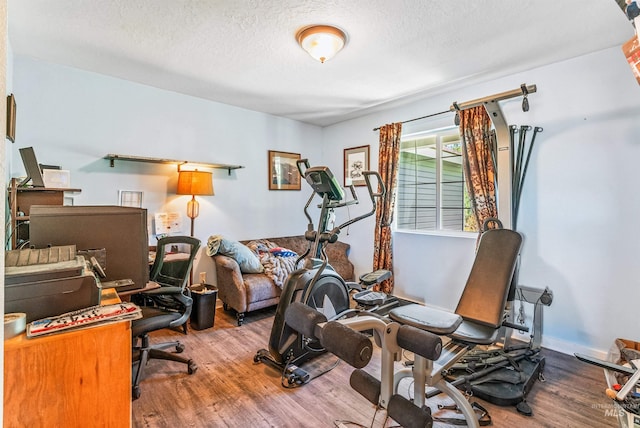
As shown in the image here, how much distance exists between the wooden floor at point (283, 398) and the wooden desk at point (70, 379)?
2.94 feet

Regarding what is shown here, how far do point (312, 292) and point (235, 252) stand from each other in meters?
1.33

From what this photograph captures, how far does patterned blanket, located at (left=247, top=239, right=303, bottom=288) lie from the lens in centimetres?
363

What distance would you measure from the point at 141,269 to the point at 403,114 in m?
3.47

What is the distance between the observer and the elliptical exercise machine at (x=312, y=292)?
2418 mm

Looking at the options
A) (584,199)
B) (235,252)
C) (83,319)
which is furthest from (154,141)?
(584,199)

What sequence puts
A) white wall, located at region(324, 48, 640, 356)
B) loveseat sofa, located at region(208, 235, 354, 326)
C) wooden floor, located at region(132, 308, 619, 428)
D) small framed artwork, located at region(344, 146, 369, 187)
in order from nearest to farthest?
wooden floor, located at region(132, 308, 619, 428), white wall, located at region(324, 48, 640, 356), loveseat sofa, located at region(208, 235, 354, 326), small framed artwork, located at region(344, 146, 369, 187)

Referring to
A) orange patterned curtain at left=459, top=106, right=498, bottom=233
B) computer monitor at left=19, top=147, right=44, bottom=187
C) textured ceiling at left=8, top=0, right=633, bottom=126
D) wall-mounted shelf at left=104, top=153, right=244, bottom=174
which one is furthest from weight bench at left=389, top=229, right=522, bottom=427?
wall-mounted shelf at left=104, top=153, right=244, bottom=174

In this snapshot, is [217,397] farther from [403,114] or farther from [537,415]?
[403,114]

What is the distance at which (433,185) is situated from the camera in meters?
3.94

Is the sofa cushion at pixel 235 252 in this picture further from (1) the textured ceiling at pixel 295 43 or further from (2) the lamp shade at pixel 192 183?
(1) the textured ceiling at pixel 295 43

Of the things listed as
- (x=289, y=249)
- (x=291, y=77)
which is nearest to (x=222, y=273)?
(x=289, y=249)

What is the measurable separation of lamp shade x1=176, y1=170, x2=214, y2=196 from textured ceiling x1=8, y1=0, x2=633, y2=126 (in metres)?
0.97

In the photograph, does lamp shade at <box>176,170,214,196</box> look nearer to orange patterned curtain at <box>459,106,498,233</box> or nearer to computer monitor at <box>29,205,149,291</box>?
computer monitor at <box>29,205,149,291</box>

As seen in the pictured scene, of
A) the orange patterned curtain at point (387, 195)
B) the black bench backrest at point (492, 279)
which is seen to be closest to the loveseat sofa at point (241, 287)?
the orange patterned curtain at point (387, 195)
